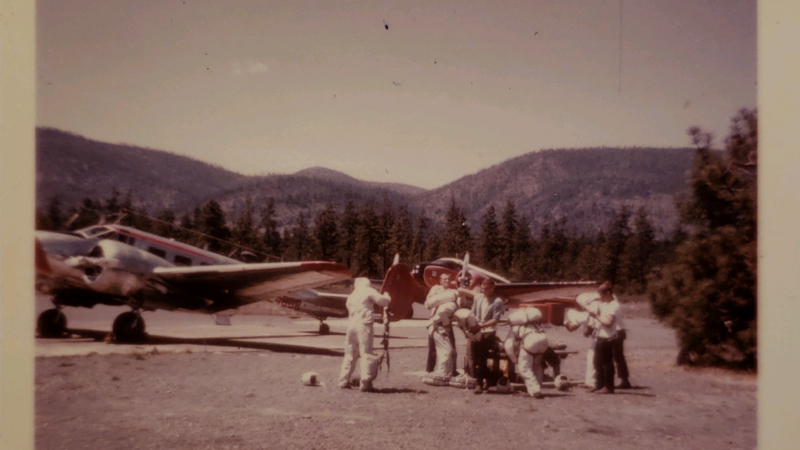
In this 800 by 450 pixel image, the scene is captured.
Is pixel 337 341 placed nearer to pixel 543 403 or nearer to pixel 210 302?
pixel 210 302

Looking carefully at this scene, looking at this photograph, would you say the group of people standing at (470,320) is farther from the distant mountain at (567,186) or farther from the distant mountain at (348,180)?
the distant mountain at (348,180)

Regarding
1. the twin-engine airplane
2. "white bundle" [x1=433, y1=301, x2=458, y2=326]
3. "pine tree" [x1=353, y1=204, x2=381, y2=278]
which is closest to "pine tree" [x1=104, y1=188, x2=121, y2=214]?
"pine tree" [x1=353, y1=204, x2=381, y2=278]

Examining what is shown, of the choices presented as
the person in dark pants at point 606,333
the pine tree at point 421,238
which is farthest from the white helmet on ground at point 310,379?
the person in dark pants at point 606,333

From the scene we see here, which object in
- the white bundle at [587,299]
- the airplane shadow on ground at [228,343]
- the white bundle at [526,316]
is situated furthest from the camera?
the airplane shadow on ground at [228,343]

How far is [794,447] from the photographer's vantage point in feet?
18.8

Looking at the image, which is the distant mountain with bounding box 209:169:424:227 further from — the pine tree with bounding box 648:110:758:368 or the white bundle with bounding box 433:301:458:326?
the pine tree with bounding box 648:110:758:368

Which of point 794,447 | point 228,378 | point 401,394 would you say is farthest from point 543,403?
point 228,378

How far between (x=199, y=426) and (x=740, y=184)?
6793mm

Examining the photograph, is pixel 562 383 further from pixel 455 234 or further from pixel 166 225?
pixel 166 225

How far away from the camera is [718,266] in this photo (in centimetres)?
726

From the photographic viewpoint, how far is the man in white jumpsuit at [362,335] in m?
6.41

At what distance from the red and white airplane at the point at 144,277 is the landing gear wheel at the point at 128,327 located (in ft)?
0.04

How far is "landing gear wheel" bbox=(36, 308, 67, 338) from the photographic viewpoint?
7116 millimetres

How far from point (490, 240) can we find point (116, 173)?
4.20 meters
